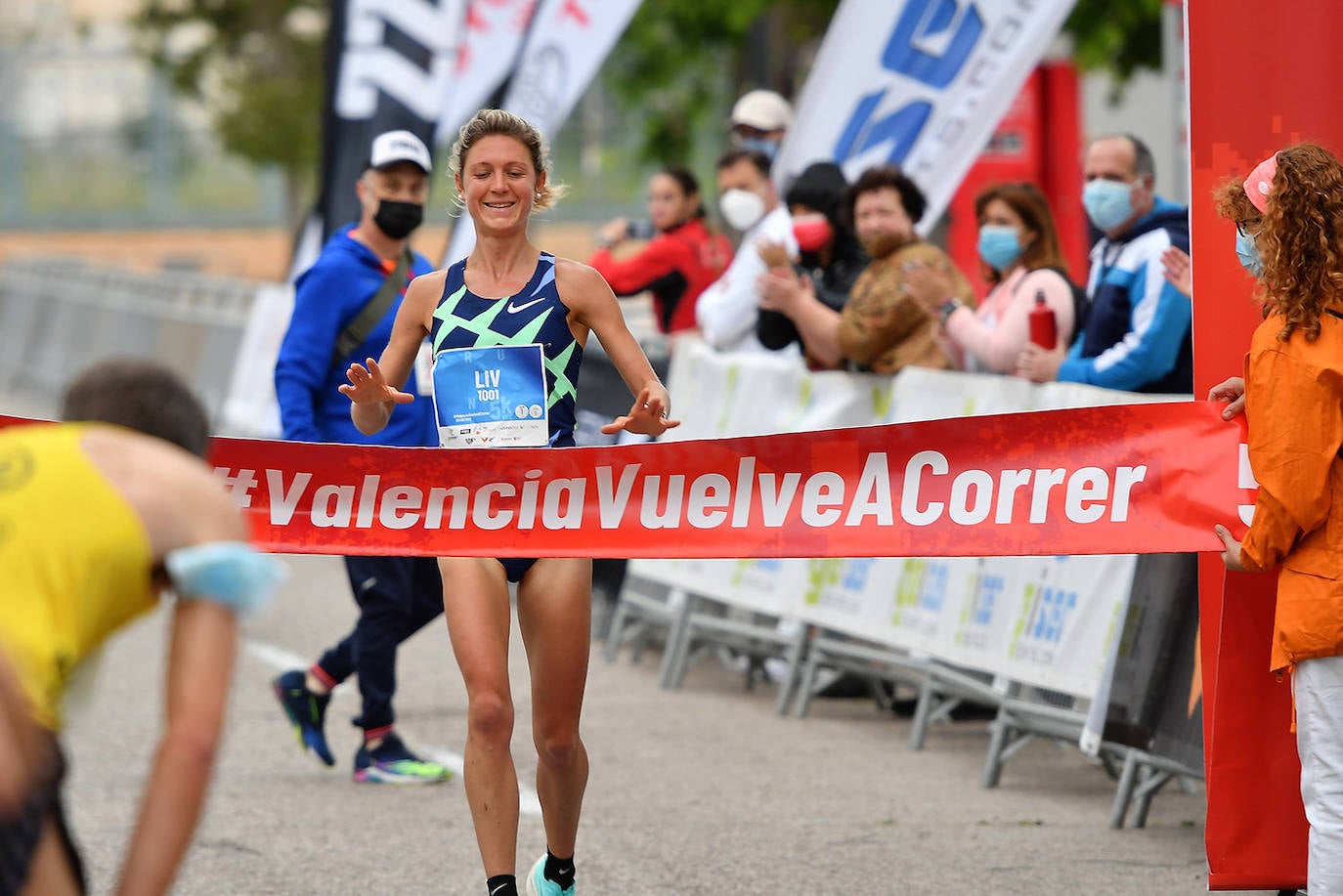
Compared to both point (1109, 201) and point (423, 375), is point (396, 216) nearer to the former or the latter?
point (423, 375)

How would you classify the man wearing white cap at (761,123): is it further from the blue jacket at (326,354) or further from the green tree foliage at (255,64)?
the green tree foliage at (255,64)

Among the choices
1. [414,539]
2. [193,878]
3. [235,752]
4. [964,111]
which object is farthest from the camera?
[964,111]

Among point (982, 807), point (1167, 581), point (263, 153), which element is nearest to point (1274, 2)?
point (1167, 581)

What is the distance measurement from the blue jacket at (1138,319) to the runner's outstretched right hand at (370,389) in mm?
3083

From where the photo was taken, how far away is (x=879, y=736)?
8.74 meters

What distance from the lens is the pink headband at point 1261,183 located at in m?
4.84

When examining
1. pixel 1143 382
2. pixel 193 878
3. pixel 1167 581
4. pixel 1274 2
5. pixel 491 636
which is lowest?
pixel 193 878

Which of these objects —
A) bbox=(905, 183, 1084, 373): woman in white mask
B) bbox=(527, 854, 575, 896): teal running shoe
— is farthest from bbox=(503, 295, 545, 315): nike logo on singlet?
bbox=(905, 183, 1084, 373): woman in white mask

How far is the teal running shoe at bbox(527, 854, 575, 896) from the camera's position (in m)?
5.48

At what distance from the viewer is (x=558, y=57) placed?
1252 centimetres

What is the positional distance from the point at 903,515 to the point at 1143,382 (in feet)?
7.94

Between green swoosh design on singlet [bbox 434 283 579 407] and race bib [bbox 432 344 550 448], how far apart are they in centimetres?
2

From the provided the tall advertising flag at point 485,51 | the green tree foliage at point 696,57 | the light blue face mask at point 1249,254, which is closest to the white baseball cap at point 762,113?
the tall advertising flag at point 485,51

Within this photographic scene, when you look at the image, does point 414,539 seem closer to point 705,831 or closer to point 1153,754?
point 705,831
